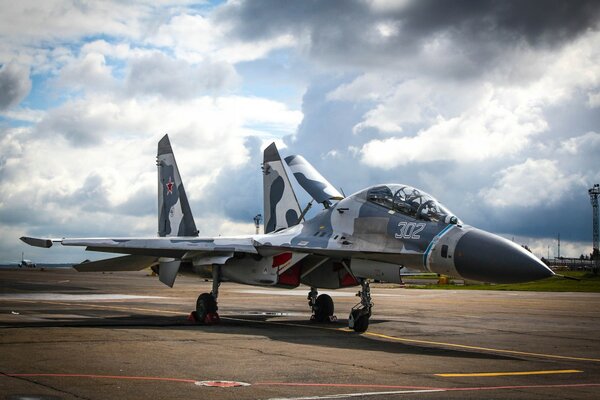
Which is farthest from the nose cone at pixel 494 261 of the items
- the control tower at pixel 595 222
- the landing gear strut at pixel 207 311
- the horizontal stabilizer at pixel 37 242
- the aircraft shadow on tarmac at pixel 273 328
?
the control tower at pixel 595 222

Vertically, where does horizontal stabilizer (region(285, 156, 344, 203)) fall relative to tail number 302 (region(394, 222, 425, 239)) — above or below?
above

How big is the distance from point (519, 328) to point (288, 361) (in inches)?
343

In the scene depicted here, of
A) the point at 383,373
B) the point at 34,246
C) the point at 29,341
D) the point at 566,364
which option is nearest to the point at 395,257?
the point at 566,364

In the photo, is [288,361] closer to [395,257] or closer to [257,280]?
[395,257]

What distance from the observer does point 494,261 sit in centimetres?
1254

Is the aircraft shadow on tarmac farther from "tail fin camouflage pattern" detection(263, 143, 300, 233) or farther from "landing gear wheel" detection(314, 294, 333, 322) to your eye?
"tail fin camouflage pattern" detection(263, 143, 300, 233)

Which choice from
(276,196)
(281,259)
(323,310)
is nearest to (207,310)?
(281,259)

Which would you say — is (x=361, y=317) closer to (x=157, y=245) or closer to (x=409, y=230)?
(x=409, y=230)

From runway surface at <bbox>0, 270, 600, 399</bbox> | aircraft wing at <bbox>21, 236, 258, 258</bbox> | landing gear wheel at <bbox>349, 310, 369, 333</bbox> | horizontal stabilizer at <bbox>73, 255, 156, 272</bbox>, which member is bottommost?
runway surface at <bbox>0, 270, 600, 399</bbox>

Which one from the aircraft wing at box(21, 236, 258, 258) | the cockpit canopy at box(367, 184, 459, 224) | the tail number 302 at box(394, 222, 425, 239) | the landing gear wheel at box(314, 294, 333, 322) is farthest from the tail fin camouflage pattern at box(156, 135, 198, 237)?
the tail number 302 at box(394, 222, 425, 239)

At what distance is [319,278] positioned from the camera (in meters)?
18.2

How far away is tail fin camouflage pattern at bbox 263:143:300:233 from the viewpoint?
2370 cm

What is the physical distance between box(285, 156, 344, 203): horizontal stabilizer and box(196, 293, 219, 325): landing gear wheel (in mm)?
4564

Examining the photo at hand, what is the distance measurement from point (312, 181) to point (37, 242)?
794cm
